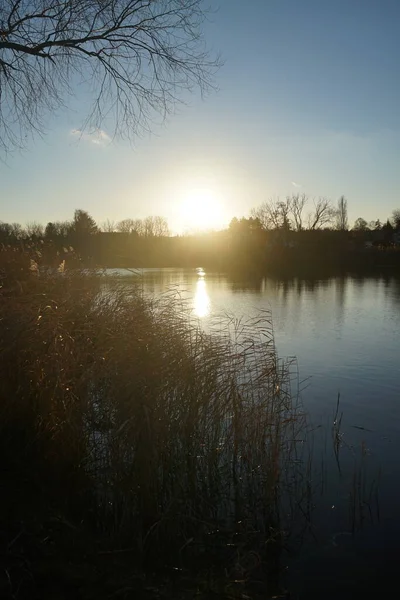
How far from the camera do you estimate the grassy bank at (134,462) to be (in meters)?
4.52

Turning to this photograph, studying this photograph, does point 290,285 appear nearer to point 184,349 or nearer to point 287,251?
point 287,251

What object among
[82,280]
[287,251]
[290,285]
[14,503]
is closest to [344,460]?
[14,503]

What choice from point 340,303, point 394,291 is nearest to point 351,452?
point 340,303

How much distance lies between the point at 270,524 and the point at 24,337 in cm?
361

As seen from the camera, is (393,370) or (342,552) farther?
(393,370)

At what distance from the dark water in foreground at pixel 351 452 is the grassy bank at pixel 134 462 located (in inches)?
15.1

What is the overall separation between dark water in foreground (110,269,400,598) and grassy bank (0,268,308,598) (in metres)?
0.38

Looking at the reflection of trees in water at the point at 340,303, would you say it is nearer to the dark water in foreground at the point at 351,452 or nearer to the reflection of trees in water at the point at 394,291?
the dark water in foreground at the point at 351,452

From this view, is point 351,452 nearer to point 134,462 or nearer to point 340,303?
point 134,462


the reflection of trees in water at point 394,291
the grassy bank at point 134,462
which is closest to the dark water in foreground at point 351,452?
the grassy bank at point 134,462

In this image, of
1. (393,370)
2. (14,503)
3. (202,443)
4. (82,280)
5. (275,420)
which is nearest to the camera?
(14,503)

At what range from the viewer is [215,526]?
5.53m

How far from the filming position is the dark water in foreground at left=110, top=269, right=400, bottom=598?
5.05m

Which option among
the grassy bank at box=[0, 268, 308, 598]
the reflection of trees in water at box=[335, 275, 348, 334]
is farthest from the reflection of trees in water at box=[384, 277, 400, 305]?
the grassy bank at box=[0, 268, 308, 598]
